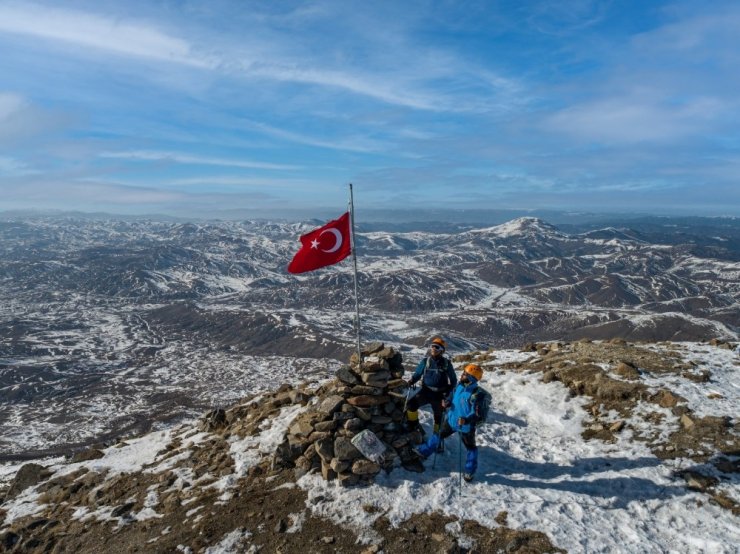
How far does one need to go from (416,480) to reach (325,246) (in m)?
11.5

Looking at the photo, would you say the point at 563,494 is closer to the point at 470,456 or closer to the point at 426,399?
the point at 470,456

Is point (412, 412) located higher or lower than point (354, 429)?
higher

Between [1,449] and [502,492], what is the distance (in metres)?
184

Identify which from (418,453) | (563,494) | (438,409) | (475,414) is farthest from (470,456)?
(563,494)

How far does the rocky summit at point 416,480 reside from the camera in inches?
573

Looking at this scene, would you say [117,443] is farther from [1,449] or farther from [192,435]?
[1,449]

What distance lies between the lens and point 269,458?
20453 mm

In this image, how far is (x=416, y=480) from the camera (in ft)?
55.9

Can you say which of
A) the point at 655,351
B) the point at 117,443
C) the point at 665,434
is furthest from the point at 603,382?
the point at 117,443

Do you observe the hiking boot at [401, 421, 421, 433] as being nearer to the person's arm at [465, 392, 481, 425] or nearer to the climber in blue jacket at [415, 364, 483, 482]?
the climber in blue jacket at [415, 364, 483, 482]

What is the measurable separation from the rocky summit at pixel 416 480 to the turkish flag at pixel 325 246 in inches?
209

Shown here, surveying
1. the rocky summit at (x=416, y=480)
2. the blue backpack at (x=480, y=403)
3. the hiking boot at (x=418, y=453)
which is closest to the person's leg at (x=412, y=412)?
the rocky summit at (x=416, y=480)

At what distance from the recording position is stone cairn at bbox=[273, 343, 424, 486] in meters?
17.3

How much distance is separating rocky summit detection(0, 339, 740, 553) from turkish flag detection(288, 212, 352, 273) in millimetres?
5313
